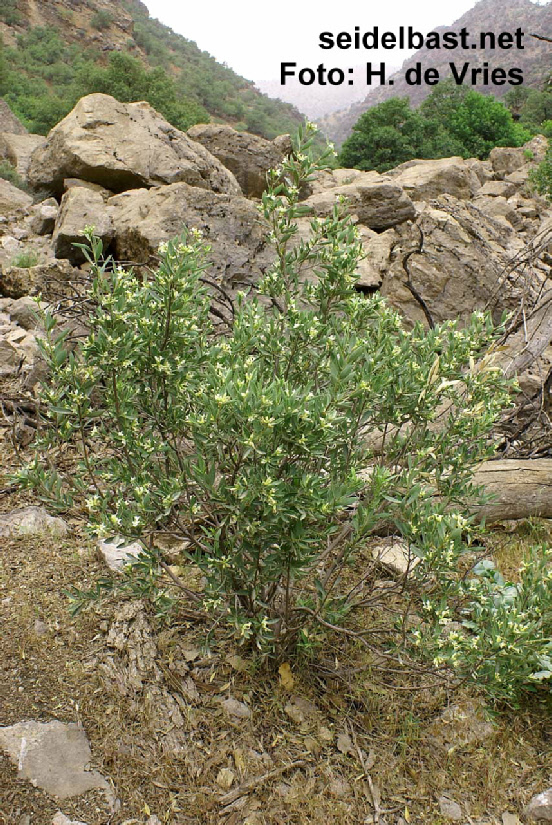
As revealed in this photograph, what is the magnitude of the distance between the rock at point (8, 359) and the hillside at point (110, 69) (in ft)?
56.6

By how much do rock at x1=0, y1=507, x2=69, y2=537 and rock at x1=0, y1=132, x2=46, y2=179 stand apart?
10.5 m

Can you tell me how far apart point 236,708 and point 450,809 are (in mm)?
929

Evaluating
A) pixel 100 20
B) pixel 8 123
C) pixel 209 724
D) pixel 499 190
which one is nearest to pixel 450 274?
pixel 209 724

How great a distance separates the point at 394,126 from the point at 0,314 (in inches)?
1017

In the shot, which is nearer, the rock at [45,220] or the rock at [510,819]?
the rock at [510,819]

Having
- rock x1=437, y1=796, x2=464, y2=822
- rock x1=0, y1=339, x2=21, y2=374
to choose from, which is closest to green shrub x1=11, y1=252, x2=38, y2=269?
rock x1=0, y1=339, x2=21, y2=374

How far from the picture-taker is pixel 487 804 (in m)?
2.37

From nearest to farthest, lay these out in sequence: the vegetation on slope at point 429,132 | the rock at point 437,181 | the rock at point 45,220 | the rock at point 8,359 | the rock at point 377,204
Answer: the rock at point 8,359
the rock at point 377,204
the rock at point 45,220
the rock at point 437,181
the vegetation on slope at point 429,132

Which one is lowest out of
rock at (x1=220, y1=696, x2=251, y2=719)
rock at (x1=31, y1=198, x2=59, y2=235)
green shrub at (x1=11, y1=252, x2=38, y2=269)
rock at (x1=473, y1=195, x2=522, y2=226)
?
rock at (x1=220, y1=696, x2=251, y2=719)

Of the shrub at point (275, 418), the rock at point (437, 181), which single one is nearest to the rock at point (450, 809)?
the shrub at point (275, 418)

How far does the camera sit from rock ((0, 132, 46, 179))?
13.0 m

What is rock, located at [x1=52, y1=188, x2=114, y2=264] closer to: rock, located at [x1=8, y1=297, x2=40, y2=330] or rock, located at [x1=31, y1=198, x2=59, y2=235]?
rock, located at [x1=31, y1=198, x2=59, y2=235]

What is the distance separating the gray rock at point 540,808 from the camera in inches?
89.4

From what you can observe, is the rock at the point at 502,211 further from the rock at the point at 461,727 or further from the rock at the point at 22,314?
the rock at the point at 461,727
